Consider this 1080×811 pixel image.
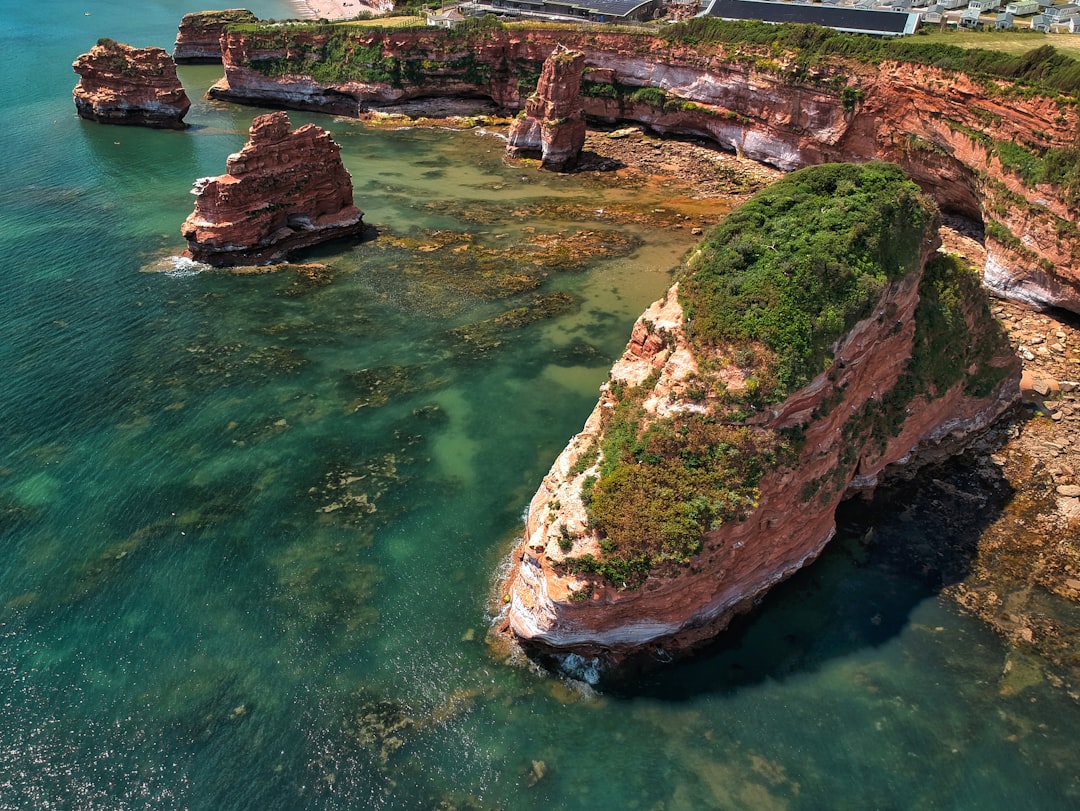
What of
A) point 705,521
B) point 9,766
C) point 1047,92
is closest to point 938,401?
point 705,521

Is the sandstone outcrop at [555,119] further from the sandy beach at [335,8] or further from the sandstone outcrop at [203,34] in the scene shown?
the sandy beach at [335,8]

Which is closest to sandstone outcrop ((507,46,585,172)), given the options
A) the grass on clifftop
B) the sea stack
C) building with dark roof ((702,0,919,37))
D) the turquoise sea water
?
building with dark roof ((702,0,919,37))

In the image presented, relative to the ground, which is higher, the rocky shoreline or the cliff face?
the cliff face

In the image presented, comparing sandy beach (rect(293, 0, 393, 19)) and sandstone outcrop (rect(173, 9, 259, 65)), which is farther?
sandy beach (rect(293, 0, 393, 19))

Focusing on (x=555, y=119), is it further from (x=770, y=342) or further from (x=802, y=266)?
(x=770, y=342)

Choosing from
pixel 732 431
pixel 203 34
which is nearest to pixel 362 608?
pixel 732 431

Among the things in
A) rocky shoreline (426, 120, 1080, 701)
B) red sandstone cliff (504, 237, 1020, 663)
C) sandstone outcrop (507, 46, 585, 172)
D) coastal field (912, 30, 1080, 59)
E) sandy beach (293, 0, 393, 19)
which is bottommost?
rocky shoreline (426, 120, 1080, 701)

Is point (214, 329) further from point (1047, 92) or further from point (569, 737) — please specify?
point (1047, 92)

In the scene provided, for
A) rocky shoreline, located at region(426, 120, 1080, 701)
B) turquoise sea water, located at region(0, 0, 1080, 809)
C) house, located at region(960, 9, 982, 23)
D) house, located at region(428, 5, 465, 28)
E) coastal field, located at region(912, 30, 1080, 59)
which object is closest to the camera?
turquoise sea water, located at region(0, 0, 1080, 809)

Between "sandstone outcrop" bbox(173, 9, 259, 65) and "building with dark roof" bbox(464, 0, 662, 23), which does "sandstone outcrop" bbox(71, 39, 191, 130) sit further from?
"building with dark roof" bbox(464, 0, 662, 23)
